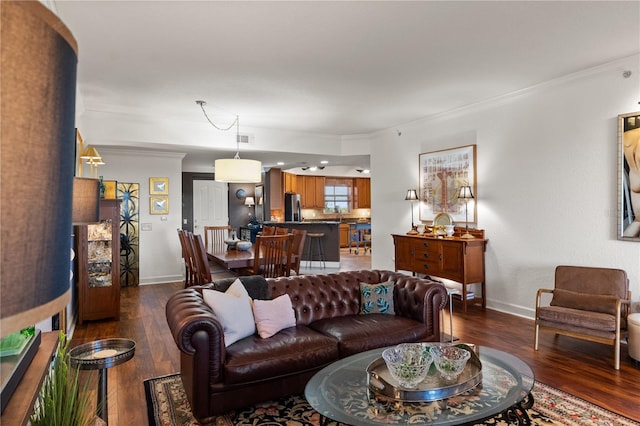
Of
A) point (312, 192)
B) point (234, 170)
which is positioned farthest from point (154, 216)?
point (312, 192)

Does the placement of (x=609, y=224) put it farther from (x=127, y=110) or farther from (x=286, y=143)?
(x=127, y=110)

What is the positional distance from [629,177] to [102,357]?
4.57 m

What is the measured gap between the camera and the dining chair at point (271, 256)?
4.80 m

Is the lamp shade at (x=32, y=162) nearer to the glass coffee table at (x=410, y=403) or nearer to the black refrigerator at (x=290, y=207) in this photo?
the glass coffee table at (x=410, y=403)

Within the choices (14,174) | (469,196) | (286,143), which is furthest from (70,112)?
Answer: (286,143)

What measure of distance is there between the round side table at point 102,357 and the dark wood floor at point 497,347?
0.75 m

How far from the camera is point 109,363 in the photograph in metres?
1.94

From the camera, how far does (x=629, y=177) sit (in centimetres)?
386

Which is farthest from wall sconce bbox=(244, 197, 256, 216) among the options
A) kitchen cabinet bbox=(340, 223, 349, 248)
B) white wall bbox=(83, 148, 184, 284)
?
white wall bbox=(83, 148, 184, 284)

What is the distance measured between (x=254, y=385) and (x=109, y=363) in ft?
3.27

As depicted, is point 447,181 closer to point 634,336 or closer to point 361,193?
point 634,336

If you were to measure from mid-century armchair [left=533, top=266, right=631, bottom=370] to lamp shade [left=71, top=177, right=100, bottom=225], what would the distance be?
12.3 feet

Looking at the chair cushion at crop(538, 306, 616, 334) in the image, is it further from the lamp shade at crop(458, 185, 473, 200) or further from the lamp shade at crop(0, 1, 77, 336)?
→ the lamp shade at crop(0, 1, 77, 336)

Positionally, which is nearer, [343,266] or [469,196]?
[469,196]
